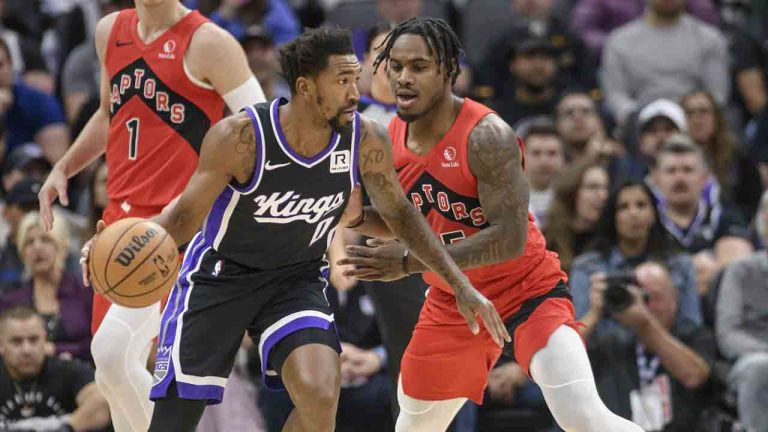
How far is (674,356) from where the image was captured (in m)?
8.45

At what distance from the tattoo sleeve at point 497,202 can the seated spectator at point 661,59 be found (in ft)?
18.5

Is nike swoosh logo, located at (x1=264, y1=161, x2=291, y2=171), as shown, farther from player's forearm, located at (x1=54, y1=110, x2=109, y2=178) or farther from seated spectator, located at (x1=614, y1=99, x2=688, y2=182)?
seated spectator, located at (x1=614, y1=99, x2=688, y2=182)

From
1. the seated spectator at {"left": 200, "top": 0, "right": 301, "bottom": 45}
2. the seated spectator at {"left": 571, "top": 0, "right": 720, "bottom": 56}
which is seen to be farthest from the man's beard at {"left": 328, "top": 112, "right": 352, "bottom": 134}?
the seated spectator at {"left": 571, "top": 0, "right": 720, "bottom": 56}

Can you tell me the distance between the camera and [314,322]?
18.9ft

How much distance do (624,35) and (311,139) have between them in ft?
21.3

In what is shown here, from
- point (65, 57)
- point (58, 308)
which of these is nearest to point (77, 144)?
point (58, 308)

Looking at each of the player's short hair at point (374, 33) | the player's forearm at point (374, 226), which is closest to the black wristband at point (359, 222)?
the player's forearm at point (374, 226)

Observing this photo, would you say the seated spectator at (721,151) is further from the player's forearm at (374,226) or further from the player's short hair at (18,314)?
the player's short hair at (18,314)

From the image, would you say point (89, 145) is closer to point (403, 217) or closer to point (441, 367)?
point (403, 217)

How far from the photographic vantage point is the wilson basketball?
212 inches

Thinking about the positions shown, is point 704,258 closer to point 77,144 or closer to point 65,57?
point 77,144

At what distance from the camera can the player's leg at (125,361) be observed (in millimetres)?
6414

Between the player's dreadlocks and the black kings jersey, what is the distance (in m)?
0.57

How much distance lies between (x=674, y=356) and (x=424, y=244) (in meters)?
3.15
